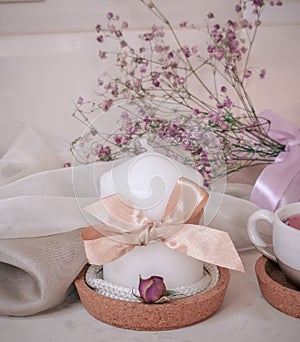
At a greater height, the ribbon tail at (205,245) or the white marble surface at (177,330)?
the ribbon tail at (205,245)

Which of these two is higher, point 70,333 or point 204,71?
point 204,71

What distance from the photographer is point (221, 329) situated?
0.56m

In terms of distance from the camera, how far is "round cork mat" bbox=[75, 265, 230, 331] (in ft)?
1.77

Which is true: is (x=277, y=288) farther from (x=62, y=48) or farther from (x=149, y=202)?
(x=62, y=48)

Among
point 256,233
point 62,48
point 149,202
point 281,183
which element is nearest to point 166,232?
point 149,202

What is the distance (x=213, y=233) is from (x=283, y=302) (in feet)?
0.32

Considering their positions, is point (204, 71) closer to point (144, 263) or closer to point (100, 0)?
point (100, 0)

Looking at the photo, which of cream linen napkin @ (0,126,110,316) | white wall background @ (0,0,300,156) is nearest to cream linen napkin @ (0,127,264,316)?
cream linen napkin @ (0,126,110,316)

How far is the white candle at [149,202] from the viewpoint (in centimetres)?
55

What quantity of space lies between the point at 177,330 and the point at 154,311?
0.03m

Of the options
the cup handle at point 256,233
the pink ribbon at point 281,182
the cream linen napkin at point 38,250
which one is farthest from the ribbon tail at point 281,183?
the cream linen napkin at point 38,250

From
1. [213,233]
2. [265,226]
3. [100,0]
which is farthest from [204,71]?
[213,233]

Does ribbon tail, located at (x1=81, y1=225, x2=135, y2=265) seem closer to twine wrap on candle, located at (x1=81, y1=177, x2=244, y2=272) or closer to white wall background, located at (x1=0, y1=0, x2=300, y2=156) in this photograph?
twine wrap on candle, located at (x1=81, y1=177, x2=244, y2=272)

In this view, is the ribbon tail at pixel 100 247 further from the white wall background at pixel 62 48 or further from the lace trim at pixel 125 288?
the white wall background at pixel 62 48
